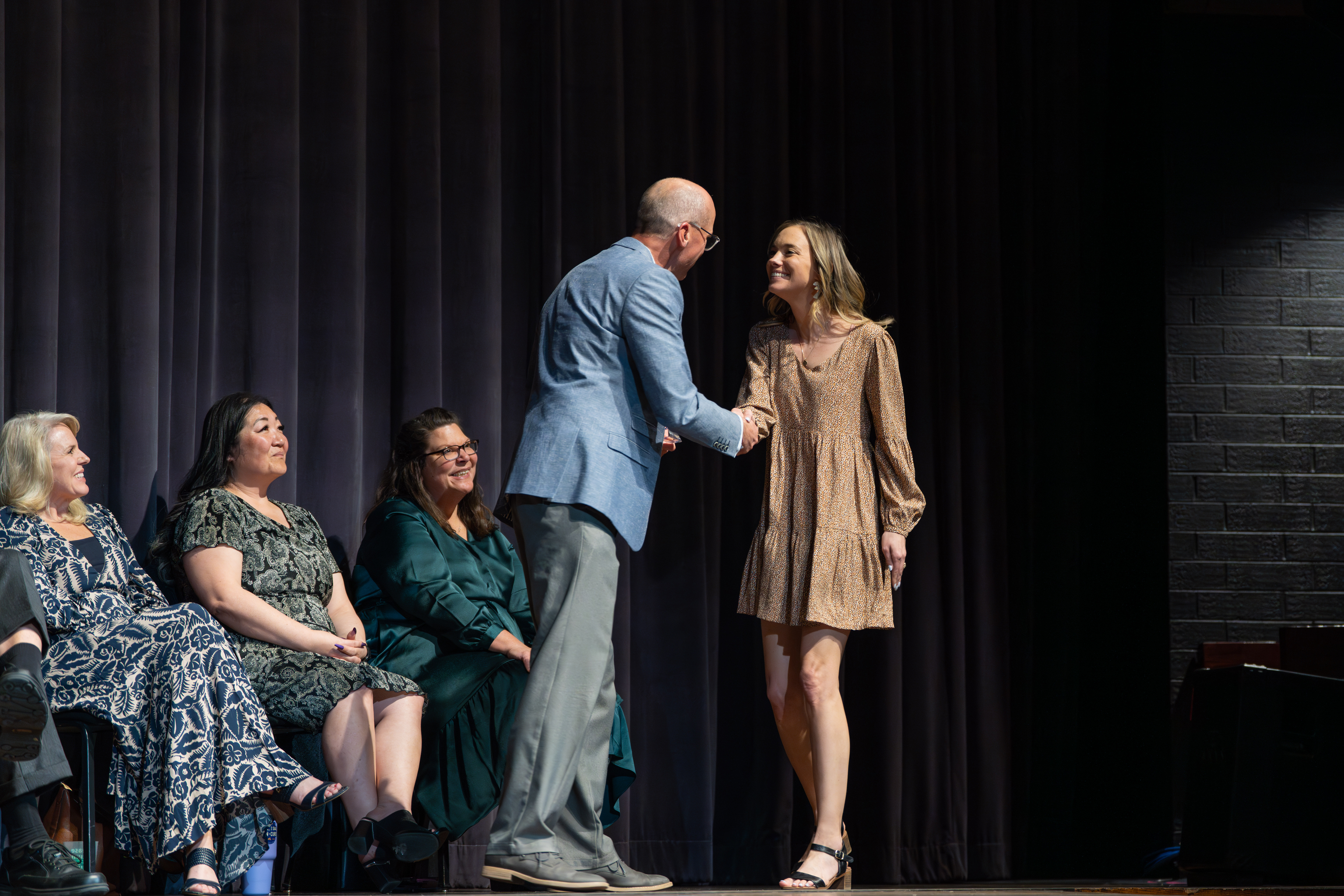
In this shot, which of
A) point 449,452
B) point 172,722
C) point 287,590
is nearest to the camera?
point 172,722

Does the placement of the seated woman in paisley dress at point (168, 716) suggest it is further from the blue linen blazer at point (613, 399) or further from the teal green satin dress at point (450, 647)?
the blue linen blazer at point (613, 399)

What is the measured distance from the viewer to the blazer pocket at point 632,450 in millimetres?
2594

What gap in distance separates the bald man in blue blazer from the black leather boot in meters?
0.71

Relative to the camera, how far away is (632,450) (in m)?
2.63

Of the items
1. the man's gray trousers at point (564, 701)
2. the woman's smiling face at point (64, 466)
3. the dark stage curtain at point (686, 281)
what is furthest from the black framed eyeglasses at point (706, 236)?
Answer: the woman's smiling face at point (64, 466)

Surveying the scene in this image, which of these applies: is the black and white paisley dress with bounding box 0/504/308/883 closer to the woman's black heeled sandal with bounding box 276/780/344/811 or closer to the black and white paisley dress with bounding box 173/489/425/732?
the woman's black heeled sandal with bounding box 276/780/344/811

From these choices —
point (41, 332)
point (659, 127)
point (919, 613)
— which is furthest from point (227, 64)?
point (919, 613)

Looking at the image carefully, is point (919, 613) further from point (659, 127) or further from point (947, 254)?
point (659, 127)

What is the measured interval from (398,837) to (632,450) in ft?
2.96

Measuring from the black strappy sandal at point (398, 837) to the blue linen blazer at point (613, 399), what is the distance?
724 millimetres

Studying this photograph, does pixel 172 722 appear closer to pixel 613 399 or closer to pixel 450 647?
pixel 450 647

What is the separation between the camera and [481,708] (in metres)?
3.23

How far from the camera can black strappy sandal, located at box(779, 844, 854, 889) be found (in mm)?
2834

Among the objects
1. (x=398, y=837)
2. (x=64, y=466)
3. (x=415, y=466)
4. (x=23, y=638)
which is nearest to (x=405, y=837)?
(x=398, y=837)
